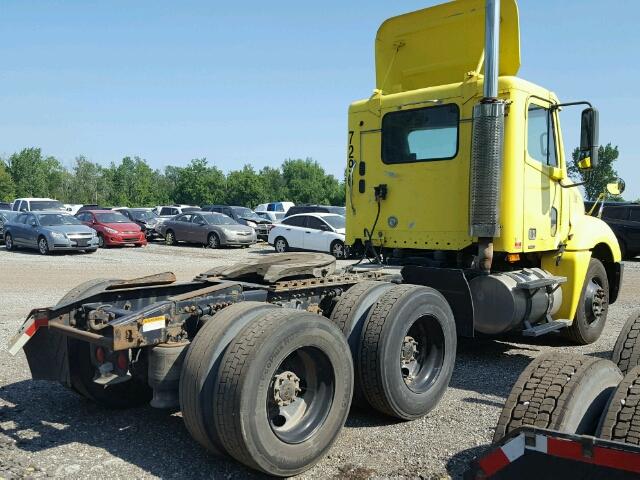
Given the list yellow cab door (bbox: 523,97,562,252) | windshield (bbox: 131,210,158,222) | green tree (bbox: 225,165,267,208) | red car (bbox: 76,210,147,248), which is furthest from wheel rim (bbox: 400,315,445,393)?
green tree (bbox: 225,165,267,208)

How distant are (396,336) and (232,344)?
61.0 inches

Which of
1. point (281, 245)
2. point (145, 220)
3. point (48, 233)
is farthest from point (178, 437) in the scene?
point (145, 220)

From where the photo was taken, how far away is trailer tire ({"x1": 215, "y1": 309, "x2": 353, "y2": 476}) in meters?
3.39

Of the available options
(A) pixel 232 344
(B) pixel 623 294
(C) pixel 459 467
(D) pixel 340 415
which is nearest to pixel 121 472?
(A) pixel 232 344

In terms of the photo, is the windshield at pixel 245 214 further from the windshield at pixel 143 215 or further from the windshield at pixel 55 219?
the windshield at pixel 55 219

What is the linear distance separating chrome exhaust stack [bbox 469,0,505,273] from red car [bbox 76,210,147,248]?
64.0 feet

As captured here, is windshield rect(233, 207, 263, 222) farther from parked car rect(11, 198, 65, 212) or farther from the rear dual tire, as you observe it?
the rear dual tire

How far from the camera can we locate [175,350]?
12.3 feet

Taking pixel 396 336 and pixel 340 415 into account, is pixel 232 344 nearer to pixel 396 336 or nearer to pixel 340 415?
pixel 340 415

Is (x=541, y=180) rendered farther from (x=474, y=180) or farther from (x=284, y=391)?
(x=284, y=391)

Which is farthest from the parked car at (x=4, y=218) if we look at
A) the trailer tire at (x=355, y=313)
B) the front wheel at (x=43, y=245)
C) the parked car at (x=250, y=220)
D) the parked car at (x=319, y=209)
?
the trailer tire at (x=355, y=313)

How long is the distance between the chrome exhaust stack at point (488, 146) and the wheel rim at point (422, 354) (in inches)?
48.2

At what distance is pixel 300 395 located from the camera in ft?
13.3

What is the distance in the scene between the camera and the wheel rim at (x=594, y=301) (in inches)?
277
